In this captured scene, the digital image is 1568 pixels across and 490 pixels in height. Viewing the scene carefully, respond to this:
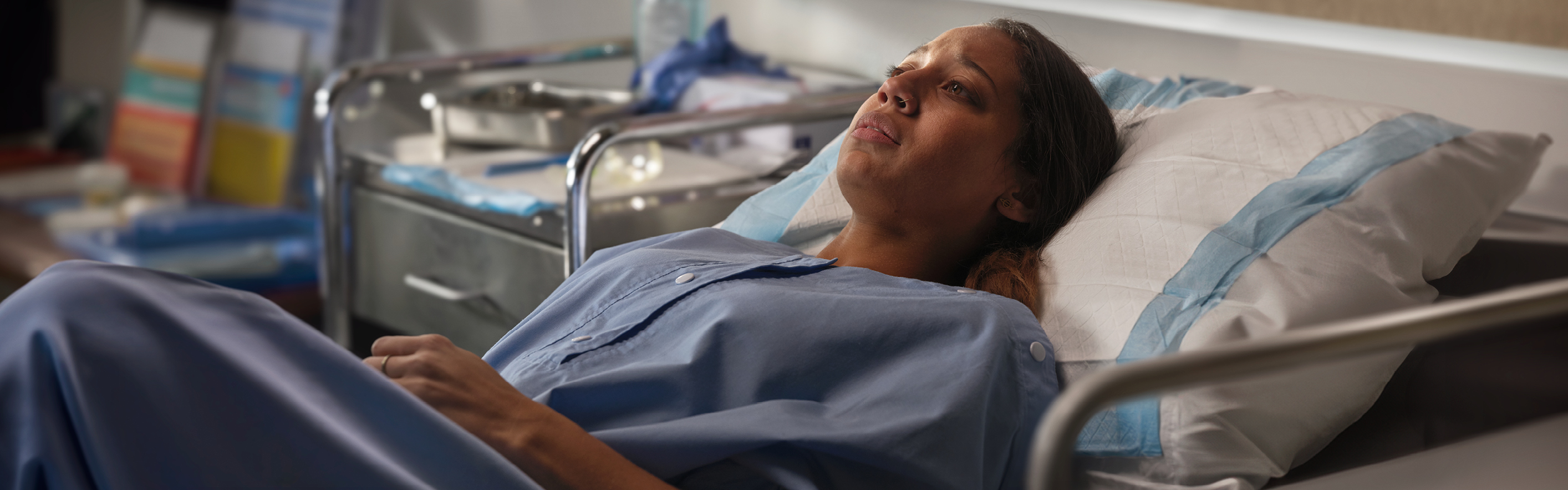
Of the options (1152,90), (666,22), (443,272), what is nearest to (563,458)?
(1152,90)

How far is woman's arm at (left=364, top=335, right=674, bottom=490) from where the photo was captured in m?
0.97

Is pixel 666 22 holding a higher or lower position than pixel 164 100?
higher

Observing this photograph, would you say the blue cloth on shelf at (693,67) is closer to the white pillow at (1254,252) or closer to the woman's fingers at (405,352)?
the white pillow at (1254,252)

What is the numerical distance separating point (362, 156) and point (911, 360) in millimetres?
1389

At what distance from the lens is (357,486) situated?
0.87m

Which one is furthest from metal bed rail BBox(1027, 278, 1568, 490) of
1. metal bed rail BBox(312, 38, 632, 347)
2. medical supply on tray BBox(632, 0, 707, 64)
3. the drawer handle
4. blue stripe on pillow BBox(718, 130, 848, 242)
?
medical supply on tray BBox(632, 0, 707, 64)

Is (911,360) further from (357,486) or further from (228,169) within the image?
(228,169)

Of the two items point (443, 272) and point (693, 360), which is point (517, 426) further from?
point (443, 272)

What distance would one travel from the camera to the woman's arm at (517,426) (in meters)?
0.97

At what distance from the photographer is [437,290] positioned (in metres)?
2.03

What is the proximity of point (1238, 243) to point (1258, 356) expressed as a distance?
0.54 metres

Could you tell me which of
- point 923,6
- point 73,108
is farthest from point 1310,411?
point 73,108

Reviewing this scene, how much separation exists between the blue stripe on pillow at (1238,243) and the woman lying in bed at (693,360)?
0.07 metres

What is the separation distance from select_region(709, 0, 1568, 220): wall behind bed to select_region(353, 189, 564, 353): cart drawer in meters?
0.63
